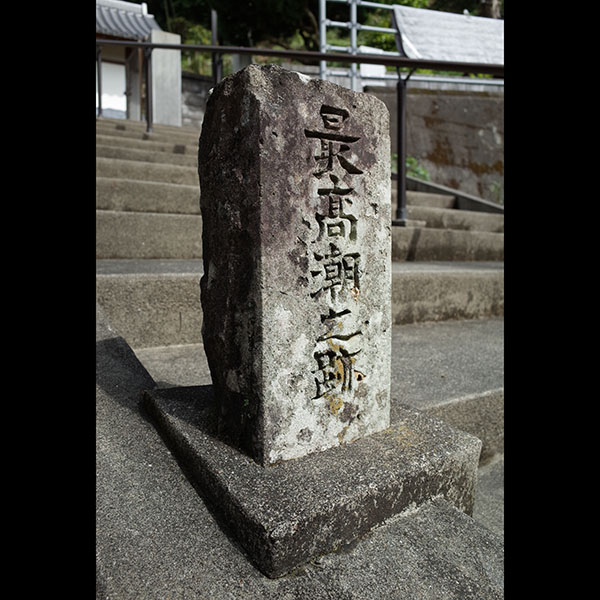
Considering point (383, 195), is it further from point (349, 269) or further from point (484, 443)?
point (484, 443)

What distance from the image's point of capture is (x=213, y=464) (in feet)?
3.06

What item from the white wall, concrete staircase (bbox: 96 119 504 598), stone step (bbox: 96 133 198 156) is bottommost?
concrete staircase (bbox: 96 119 504 598)

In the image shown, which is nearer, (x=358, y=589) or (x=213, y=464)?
(x=358, y=589)

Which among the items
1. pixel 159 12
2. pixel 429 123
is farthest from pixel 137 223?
pixel 159 12

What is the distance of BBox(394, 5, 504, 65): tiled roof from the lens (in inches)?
168

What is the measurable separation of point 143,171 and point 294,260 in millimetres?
2410

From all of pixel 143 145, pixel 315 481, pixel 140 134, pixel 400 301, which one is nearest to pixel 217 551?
pixel 315 481

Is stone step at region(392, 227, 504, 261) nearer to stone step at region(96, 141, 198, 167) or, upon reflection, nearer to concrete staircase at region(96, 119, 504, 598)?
concrete staircase at region(96, 119, 504, 598)

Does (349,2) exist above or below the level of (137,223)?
above

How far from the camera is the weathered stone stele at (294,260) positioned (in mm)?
920

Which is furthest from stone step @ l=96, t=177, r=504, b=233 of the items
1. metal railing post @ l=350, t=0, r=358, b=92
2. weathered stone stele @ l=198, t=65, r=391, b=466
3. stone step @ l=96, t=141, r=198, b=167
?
metal railing post @ l=350, t=0, r=358, b=92

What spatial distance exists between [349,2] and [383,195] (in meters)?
4.66

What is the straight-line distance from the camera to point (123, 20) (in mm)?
7809

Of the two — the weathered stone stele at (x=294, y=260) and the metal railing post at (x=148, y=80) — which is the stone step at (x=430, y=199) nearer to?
the metal railing post at (x=148, y=80)
